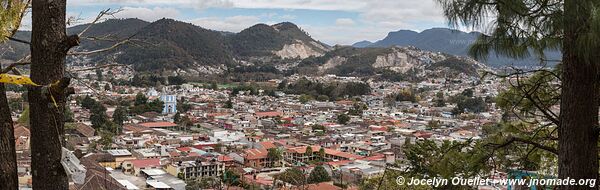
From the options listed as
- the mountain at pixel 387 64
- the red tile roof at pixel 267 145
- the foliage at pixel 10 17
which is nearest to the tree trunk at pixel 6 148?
the foliage at pixel 10 17

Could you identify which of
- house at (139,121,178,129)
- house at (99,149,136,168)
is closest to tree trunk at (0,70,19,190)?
house at (99,149,136,168)

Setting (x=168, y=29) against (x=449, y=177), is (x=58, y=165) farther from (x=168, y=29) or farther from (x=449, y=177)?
(x=168, y=29)

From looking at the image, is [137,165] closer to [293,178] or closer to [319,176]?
[319,176]

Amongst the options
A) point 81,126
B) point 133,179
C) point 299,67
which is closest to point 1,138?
point 133,179

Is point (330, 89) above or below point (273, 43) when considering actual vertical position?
below

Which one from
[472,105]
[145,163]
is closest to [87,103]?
[145,163]

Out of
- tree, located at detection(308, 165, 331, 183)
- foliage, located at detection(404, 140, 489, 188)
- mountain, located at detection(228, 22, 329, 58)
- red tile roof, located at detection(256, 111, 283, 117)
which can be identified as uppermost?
mountain, located at detection(228, 22, 329, 58)

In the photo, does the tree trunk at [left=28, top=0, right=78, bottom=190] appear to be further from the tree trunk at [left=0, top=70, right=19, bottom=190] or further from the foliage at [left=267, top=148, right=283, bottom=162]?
the foliage at [left=267, top=148, right=283, bottom=162]
